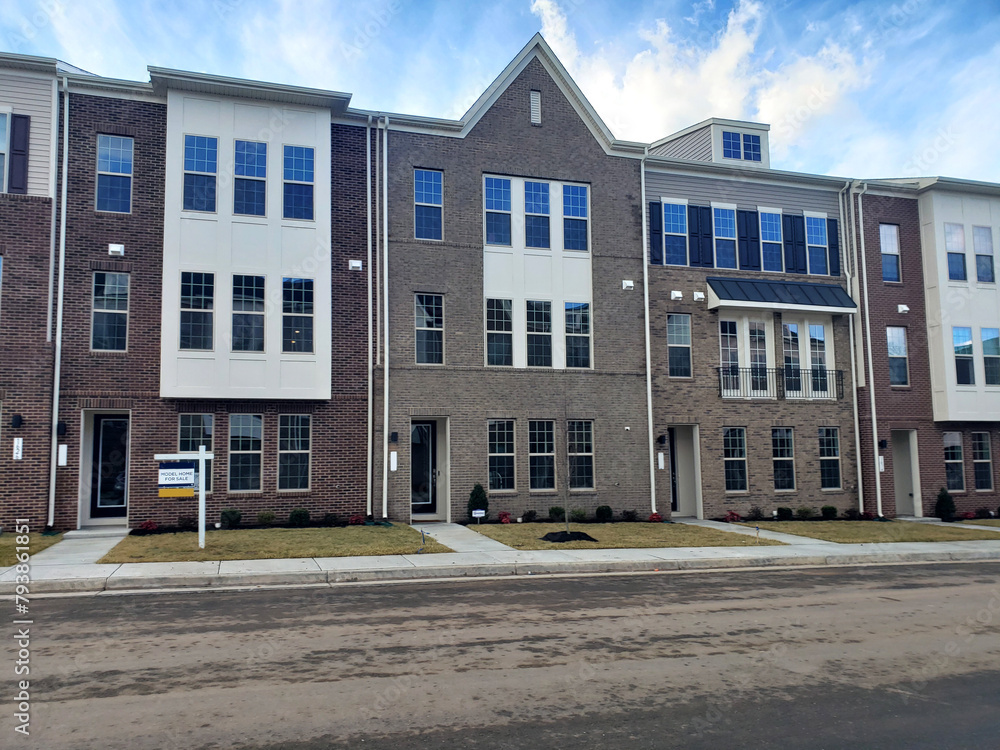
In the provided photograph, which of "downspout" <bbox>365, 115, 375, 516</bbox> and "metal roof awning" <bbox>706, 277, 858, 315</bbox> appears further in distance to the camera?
"metal roof awning" <bbox>706, 277, 858, 315</bbox>

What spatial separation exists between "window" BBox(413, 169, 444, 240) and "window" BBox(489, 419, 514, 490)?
5478mm

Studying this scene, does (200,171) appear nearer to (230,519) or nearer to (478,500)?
(230,519)

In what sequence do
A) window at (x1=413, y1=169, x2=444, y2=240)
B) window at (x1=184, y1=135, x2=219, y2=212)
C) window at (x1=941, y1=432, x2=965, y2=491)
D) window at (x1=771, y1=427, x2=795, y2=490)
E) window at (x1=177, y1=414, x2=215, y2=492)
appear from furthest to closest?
window at (x1=941, y1=432, x2=965, y2=491) < window at (x1=771, y1=427, x2=795, y2=490) < window at (x1=413, y1=169, x2=444, y2=240) < window at (x1=184, y1=135, x2=219, y2=212) < window at (x1=177, y1=414, x2=215, y2=492)

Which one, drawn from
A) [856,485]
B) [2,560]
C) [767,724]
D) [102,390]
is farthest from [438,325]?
[767,724]

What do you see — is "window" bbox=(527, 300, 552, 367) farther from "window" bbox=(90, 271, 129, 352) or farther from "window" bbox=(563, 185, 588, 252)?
"window" bbox=(90, 271, 129, 352)

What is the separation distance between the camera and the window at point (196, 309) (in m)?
18.5

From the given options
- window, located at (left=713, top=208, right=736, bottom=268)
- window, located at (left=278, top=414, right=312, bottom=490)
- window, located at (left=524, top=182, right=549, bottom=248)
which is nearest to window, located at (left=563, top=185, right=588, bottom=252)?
window, located at (left=524, top=182, right=549, bottom=248)

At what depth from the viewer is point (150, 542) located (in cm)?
1591

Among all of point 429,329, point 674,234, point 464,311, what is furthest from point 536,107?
point 429,329

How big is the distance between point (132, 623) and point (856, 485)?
2210cm

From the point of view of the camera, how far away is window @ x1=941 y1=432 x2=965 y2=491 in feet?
84.2

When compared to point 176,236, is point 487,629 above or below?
below

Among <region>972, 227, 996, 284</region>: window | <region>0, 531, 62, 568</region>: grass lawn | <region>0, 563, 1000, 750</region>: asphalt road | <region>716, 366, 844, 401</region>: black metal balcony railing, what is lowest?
<region>0, 563, 1000, 750</region>: asphalt road

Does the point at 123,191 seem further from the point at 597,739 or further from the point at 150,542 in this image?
the point at 597,739
